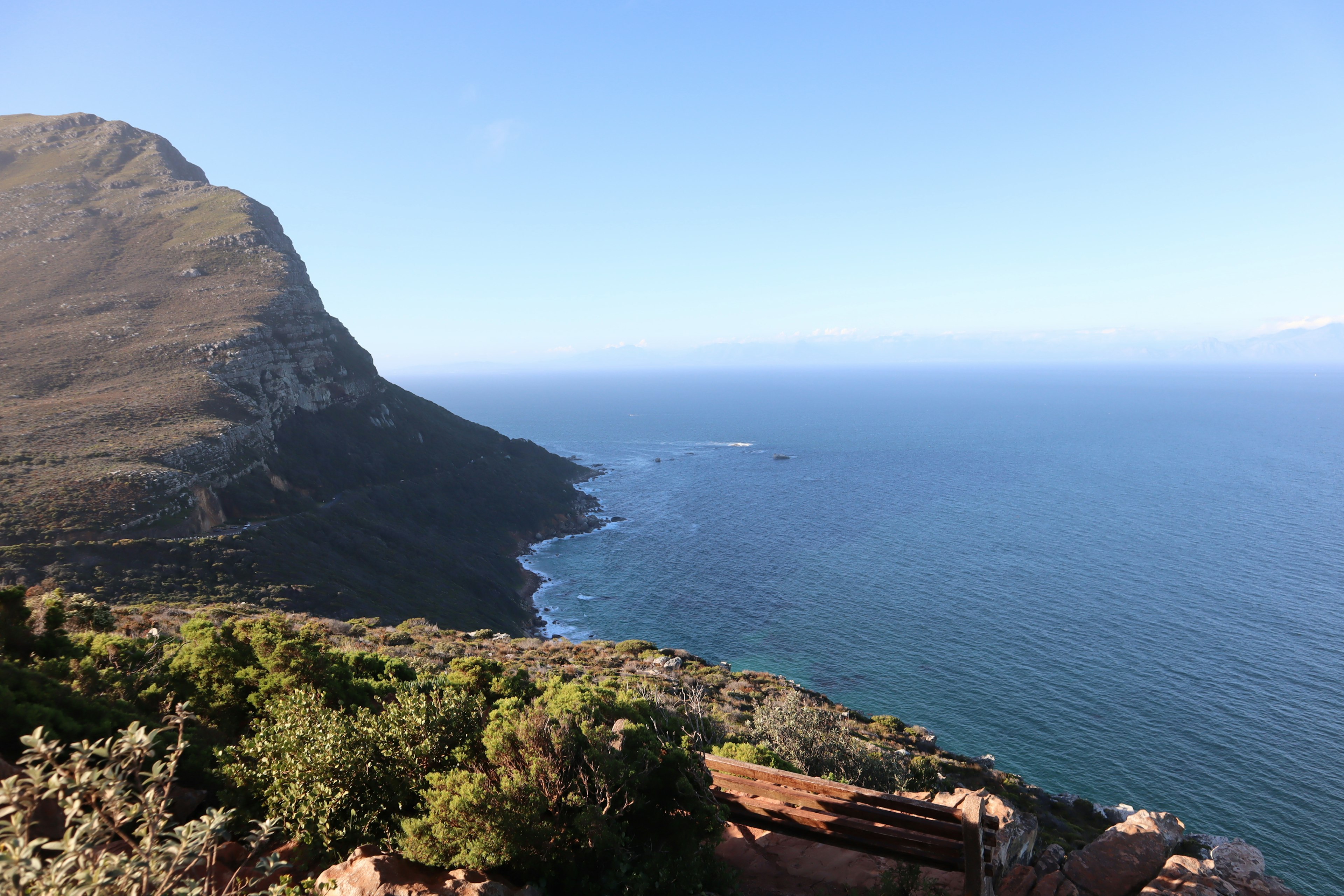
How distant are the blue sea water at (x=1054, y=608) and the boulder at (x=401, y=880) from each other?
39338 millimetres

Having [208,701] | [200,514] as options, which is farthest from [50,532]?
[208,701]

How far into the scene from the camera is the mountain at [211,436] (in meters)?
46.2

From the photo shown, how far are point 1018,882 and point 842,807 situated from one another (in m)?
3.52

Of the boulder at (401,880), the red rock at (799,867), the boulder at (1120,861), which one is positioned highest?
the boulder at (401,880)

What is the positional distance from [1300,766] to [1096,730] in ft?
33.9

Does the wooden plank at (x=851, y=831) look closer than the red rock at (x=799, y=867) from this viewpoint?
No

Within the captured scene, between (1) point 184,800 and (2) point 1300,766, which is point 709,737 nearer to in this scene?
(1) point 184,800

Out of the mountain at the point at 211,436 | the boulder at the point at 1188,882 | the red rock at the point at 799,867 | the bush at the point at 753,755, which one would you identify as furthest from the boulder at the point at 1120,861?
the mountain at the point at 211,436

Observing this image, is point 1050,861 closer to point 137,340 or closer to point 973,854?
point 973,854

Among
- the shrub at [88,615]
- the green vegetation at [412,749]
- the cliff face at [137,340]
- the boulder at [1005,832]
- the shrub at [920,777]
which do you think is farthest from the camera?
the cliff face at [137,340]

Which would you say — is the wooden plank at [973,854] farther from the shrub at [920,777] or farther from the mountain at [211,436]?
the mountain at [211,436]

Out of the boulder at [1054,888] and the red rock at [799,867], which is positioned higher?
the red rock at [799,867]

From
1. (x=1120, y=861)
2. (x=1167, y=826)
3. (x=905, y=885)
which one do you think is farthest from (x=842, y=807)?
(x=1167, y=826)

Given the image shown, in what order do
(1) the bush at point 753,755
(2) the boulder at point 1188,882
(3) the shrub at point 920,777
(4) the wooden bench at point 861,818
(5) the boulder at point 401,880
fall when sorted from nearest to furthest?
(5) the boulder at point 401,880, (4) the wooden bench at point 861,818, (2) the boulder at point 1188,882, (1) the bush at point 753,755, (3) the shrub at point 920,777
